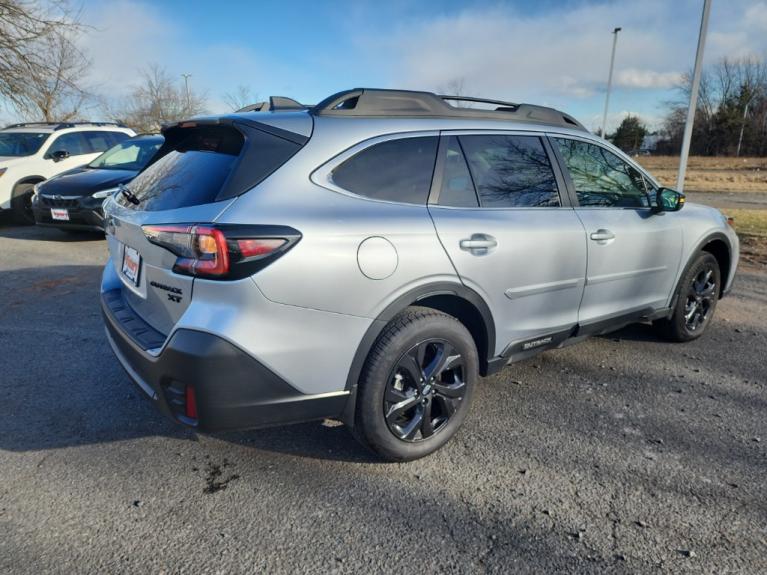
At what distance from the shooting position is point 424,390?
270cm

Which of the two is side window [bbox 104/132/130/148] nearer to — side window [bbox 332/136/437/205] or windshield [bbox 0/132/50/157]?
windshield [bbox 0/132/50/157]

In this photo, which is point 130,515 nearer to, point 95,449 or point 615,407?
point 95,449

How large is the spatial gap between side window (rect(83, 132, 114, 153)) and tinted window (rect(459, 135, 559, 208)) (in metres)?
9.59

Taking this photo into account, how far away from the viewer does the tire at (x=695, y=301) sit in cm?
426

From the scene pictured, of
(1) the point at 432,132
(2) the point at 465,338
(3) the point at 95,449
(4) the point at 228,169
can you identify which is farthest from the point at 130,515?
(1) the point at 432,132

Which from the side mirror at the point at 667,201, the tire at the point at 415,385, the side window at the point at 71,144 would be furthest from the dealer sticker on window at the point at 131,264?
the side window at the point at 71,144

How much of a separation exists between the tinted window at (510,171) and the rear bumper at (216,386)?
1398 mm

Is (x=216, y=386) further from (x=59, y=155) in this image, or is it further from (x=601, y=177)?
(x=59, y=155)

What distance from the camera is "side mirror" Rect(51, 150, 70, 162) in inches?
374

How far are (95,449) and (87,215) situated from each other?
5.70 m

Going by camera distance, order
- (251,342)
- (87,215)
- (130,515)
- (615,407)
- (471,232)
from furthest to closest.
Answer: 1. (87,215)
2. (615,407)
3. (471,232)
4. (130,515)
5. (251,342)

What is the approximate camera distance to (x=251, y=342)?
7.04 feet

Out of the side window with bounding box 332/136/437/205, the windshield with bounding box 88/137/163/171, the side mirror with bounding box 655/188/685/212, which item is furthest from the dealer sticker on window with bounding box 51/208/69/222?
the side mirror with bounding box 655/188/685/212

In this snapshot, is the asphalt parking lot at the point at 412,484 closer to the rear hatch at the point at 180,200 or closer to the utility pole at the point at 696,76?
the rear hatch at the point at 180,200
